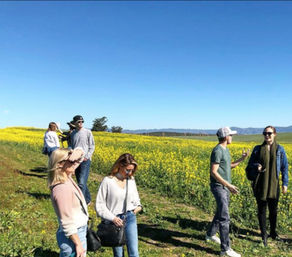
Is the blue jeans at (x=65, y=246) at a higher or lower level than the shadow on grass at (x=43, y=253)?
higher

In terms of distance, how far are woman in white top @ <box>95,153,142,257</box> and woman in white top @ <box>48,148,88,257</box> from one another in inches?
28.4

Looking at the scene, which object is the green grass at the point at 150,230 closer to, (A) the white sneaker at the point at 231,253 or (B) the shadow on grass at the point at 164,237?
(B) the shadow on grass at the point at 164,237

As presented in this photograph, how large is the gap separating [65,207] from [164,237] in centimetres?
383

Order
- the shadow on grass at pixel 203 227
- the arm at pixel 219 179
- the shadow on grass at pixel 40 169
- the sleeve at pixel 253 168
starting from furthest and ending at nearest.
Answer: the shadow on grass at pixel 40 169 → the shadow on grass at pixel 203 227 → the sleeve at pixel 253 168 → the arm at pixel 219 179

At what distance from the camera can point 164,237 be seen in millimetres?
5914

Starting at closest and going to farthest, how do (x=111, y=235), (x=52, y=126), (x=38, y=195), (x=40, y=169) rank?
(x=111, y=235) → (x=38, y=195) → (x=52, y=126) → (x=40, y=169)

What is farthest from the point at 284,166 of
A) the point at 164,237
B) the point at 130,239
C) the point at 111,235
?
the point at 111,235

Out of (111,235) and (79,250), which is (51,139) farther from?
(79,250)

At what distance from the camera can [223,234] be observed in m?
4.89

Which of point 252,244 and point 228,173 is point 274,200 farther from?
point 228,173

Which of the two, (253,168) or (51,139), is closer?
(253,168)

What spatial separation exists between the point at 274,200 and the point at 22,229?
16.5ft

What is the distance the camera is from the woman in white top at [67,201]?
2.60 meters

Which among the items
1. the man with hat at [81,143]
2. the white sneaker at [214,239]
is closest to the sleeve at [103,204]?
the white sneaker at [214,239]
